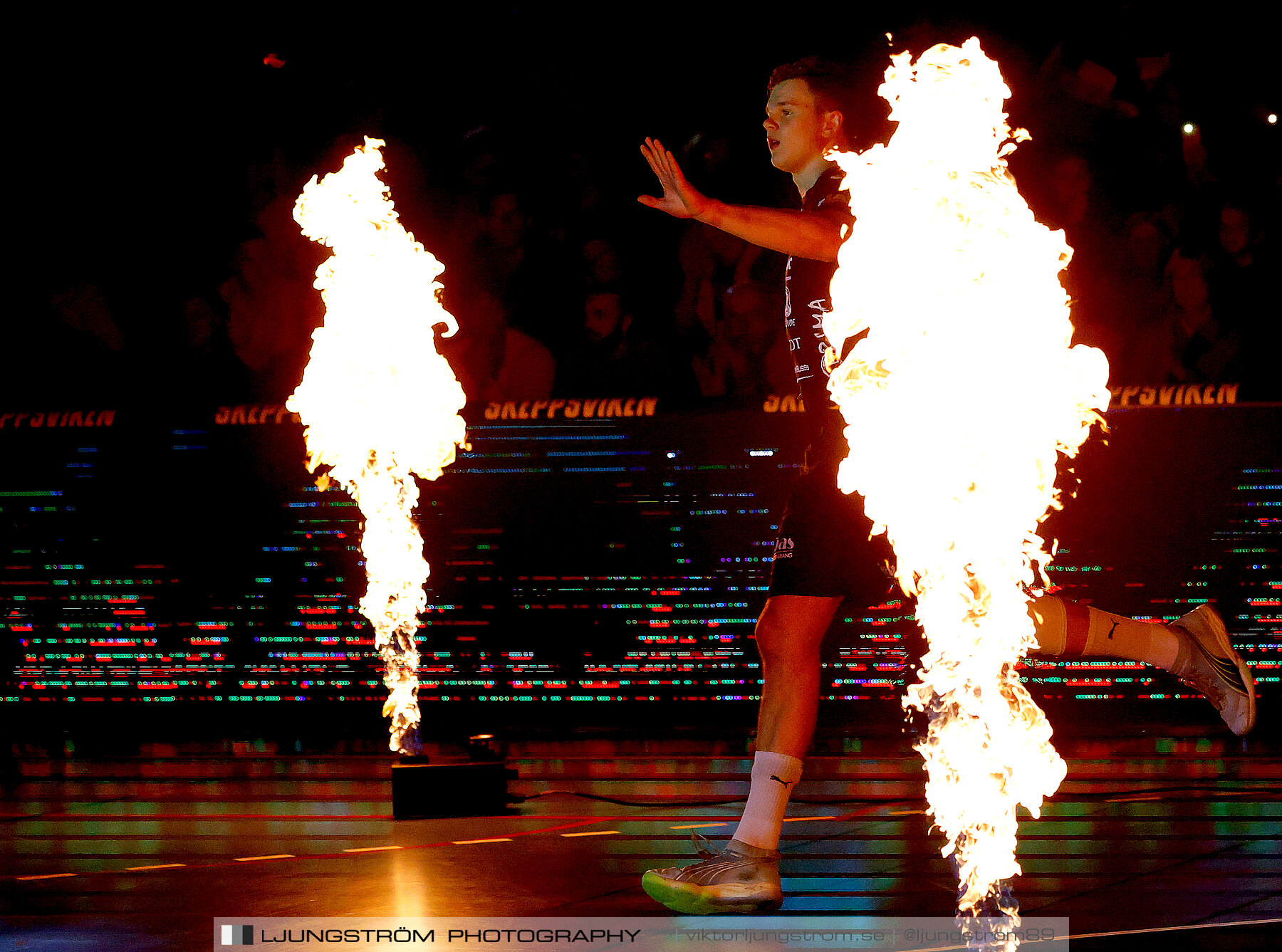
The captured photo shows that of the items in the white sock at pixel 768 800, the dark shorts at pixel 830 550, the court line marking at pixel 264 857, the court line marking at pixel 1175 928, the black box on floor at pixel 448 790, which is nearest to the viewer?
the court line marking at pixel 1175 928

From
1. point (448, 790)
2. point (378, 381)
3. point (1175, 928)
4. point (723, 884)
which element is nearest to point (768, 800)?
point (723, 884)

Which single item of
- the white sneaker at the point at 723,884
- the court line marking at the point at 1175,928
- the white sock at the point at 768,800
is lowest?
the court line marking at the point at 1175,928

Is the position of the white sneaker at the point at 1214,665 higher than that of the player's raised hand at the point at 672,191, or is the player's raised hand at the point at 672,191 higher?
the player's raised hand at the point at 672,191

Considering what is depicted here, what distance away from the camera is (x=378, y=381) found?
16.1 ft

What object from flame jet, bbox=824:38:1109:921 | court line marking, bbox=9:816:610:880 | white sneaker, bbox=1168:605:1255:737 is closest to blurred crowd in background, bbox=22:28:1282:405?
court line marking, bbox=9:816:610:880

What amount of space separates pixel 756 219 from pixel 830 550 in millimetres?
761

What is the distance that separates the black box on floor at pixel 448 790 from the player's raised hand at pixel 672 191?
2145mm

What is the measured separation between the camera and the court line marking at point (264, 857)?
386 cm

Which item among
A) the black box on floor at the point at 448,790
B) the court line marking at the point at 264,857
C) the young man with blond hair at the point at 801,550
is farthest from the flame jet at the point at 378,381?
A: the young man with blond hair at the point at 801,550

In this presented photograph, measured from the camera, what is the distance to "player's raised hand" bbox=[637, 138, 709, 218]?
308 centimetres

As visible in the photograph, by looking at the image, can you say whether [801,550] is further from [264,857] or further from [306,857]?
[264,857]

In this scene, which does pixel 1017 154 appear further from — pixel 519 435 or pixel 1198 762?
pixel 1198 762

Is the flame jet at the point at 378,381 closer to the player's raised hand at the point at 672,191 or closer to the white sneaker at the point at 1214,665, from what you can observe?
the player's raised hand at the point at 672,191

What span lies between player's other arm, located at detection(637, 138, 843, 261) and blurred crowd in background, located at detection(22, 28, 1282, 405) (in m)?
3.51
